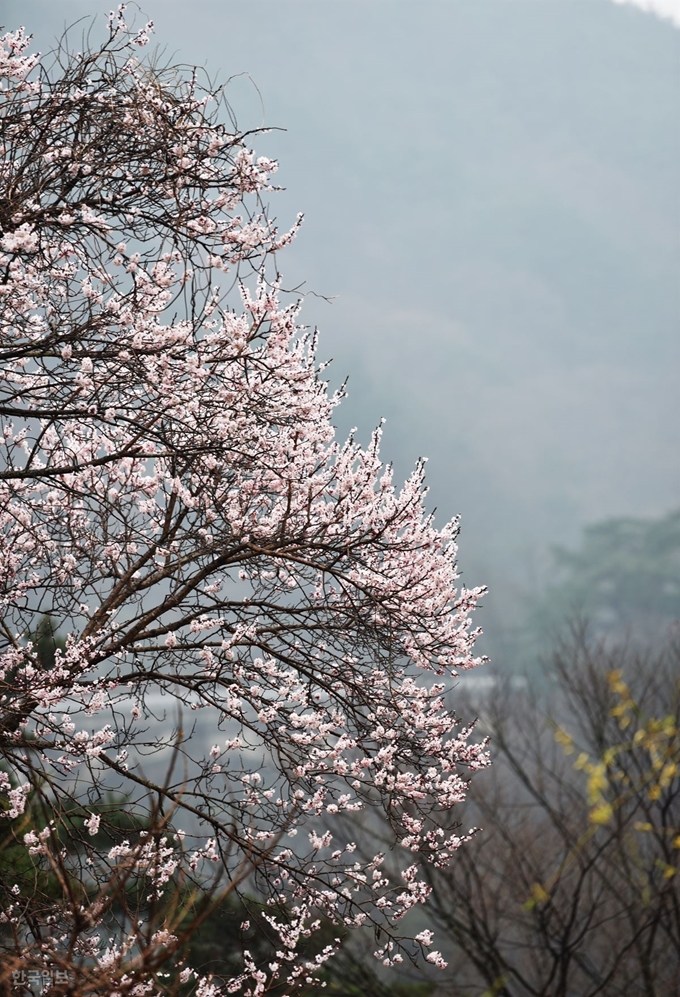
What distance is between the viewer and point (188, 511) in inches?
254

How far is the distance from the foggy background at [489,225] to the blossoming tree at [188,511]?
87.8m

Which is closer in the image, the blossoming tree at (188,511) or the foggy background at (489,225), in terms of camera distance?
the blossoming tree at (188,511)

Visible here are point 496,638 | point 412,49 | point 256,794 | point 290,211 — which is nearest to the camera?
point 256,794

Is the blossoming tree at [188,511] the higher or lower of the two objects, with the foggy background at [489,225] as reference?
lower

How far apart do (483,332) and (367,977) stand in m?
130

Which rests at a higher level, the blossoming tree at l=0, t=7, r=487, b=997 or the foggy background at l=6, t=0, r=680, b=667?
the foggy background at l=6, t=0, r=680, b=667

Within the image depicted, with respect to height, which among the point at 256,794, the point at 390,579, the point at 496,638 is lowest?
the point at 256,794

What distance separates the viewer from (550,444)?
112 meters

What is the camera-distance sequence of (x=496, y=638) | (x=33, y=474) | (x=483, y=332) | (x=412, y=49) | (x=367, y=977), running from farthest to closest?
(x=412, y=49) < (x=483, y=332) < (x=496, y=638) < (x=367, y=977) < (x=33, y=474)

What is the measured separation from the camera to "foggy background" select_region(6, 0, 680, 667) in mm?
109562

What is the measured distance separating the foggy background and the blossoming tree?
288ft

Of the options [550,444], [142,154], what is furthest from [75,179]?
[550,444]

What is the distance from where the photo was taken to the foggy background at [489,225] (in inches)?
4313

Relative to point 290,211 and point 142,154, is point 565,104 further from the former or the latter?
point 142,154
